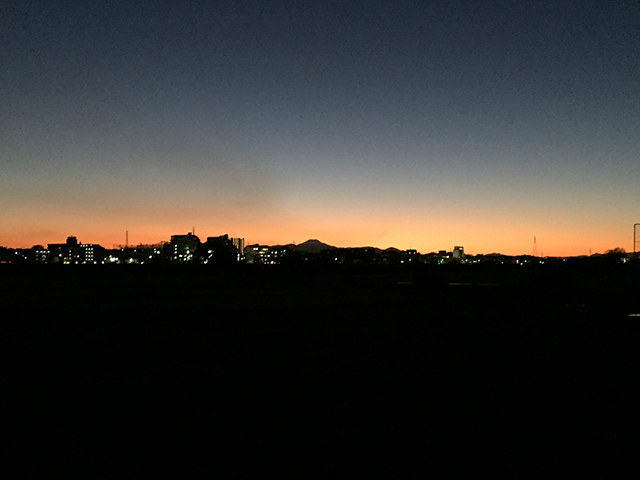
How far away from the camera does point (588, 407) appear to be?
6375 mm

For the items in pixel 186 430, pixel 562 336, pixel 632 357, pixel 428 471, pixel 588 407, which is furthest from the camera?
pixel 562 336

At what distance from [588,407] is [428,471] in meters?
3.02

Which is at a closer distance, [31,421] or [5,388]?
[31,421]

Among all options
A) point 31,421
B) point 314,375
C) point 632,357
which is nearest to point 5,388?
point 31,421

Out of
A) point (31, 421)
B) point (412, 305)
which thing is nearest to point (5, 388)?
point (31, 421)

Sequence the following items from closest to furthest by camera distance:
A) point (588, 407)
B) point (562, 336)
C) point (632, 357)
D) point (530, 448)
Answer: point (530, 448) → point (588, 407) → point (632, 357) → point (562, 336)

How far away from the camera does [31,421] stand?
5.82m

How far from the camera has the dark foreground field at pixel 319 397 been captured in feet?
15.8

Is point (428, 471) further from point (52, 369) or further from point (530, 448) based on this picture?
point (52, 369)

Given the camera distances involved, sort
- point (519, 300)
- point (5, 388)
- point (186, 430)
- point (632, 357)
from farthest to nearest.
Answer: point (519, 300), point (632, 357), point (5, 388), point (186, 430)

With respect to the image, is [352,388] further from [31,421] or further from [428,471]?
[31,421]

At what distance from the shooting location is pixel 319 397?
6852 millimetres

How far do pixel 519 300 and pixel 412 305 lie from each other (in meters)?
6.17

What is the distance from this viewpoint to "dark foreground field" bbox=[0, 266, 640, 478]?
15.8 feet
